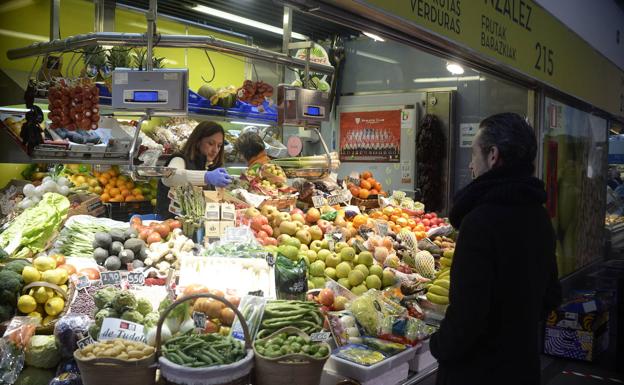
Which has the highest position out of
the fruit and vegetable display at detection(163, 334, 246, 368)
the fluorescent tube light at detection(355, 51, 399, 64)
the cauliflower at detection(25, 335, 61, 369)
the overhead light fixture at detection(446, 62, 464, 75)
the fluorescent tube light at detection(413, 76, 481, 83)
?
the fluorescent tube light at detection(355, 51, 399, 64)

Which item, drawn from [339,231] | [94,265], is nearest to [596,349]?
[339,231]

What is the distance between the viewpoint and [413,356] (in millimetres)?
3219

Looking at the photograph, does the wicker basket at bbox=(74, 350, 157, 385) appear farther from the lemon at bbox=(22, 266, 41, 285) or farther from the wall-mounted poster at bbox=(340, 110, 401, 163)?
the wall-mounted poster at bbox=(340, 110, 401, 163)

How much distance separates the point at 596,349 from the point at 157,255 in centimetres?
479

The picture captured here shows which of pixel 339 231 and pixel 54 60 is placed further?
pixel 54 60

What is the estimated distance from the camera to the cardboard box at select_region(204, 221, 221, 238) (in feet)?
12.9

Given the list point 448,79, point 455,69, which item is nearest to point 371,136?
point 448,79

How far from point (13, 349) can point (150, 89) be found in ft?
5.68

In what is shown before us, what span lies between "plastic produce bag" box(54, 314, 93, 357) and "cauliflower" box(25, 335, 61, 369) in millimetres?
40

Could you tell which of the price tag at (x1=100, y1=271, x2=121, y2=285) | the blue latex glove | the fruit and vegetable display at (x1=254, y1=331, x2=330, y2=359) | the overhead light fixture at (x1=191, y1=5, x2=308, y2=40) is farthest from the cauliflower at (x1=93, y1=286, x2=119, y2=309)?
the overhead light fixture at (x1=191, y1=5, x2=308, y2=40)

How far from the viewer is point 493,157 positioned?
2400mm

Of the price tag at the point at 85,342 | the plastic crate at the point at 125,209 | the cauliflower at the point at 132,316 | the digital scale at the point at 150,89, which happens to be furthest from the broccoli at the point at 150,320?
the plastic crate at the point at 125,209

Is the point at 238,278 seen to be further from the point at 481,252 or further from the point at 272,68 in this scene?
the point at 272,68

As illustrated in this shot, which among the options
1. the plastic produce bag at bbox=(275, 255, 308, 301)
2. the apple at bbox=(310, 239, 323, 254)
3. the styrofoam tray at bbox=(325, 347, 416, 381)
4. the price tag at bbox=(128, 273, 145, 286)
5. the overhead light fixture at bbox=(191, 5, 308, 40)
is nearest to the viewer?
the styrofoam tray at bbox=(325, 347, 416, 381)
